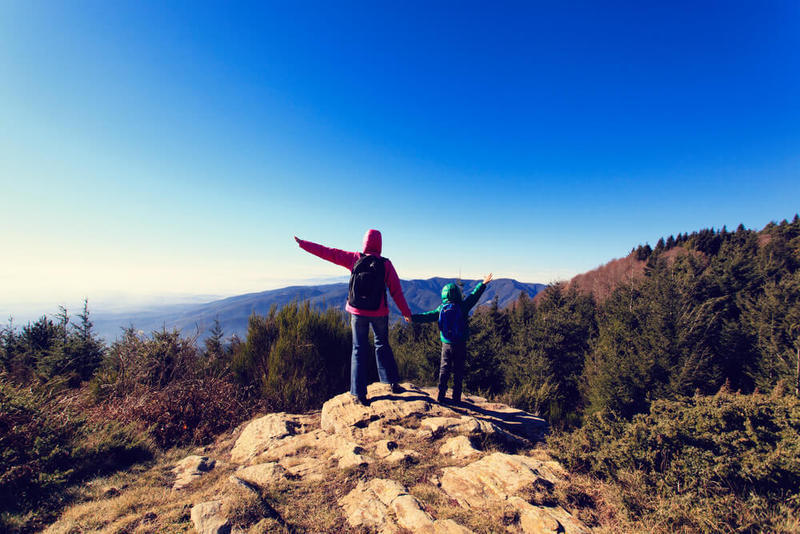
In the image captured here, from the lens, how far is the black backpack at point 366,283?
4.05 m

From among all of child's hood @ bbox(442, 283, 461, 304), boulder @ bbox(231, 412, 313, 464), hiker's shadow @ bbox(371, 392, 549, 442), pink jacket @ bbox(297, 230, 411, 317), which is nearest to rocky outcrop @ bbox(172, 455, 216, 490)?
boulder @ bbox(231, 412, 313, 464)

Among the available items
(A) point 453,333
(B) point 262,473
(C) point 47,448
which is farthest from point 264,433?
(A) point 453,333

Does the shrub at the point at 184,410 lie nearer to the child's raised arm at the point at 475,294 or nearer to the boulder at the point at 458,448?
the boulder at the point at 458,448

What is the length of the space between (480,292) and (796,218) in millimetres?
69188

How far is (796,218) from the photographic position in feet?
144

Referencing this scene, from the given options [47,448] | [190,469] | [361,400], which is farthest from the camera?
[361,400]

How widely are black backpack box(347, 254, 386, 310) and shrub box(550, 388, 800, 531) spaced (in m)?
2.59

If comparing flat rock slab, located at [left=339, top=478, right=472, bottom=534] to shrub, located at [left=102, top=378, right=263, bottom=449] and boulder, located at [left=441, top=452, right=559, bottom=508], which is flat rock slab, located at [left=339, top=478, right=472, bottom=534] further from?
shrub, located at [left=102, top=378, right=263, bottom=449]

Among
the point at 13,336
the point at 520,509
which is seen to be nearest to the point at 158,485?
the point at 520,509

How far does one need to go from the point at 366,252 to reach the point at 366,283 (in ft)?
1.52

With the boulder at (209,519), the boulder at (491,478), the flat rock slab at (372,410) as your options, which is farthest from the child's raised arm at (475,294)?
the boulder at (209,519)

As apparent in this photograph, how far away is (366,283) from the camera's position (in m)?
4.05

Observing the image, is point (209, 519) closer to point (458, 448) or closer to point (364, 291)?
point (458, 448)

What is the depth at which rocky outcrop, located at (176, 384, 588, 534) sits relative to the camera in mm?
2162
